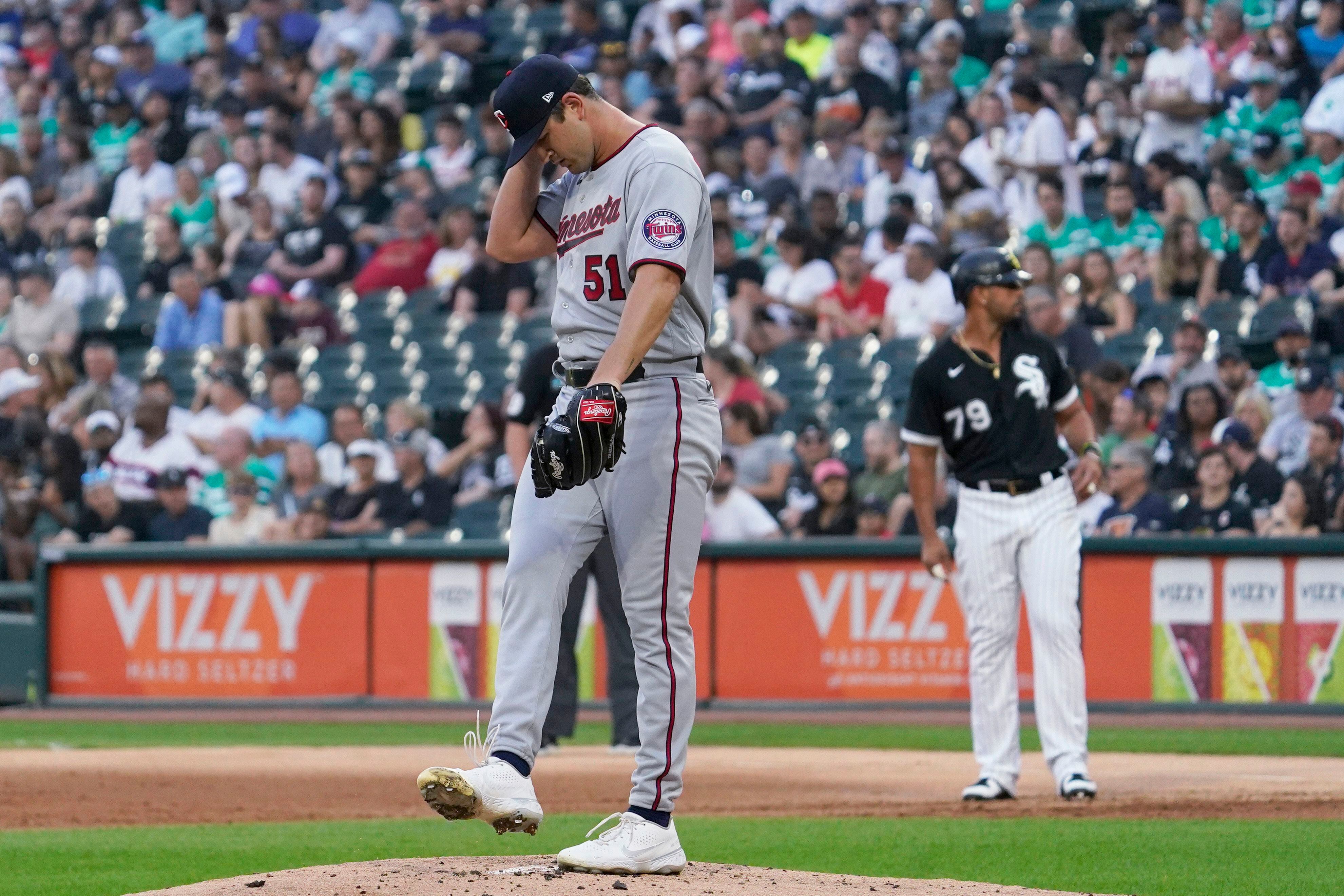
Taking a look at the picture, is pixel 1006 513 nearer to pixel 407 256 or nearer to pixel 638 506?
pixel 638 506

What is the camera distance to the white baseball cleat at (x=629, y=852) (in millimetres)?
4625

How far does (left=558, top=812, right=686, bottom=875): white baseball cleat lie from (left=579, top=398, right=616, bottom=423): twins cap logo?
38.7 inches

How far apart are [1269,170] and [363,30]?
1025 cm

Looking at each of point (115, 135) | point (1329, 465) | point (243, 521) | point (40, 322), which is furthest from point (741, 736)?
point (115, 135)

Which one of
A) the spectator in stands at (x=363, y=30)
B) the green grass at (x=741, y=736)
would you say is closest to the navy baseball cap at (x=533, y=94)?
the green grass at (x=741, y=736)

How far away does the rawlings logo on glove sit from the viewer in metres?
4.48

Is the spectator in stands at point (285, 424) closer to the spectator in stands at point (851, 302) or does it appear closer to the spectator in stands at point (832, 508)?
the spectator in stands at point (851, 302)

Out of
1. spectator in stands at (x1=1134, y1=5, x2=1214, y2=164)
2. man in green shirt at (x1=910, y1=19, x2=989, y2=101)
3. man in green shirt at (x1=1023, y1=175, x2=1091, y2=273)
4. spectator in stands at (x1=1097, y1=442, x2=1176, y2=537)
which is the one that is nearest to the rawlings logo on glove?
spectator in stands at (x1=1097, y1=442, x2=1176, y2=537)

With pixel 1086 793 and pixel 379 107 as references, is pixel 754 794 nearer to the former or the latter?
pixel 1086 793

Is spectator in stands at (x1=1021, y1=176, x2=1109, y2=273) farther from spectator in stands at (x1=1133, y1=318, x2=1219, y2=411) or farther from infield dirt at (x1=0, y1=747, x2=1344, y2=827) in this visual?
infield dirt at (x1=0, y1=747, x2=1344, y2=827)

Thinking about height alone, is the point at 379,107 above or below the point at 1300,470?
above

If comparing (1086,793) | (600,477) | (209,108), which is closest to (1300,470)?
(1086,793)

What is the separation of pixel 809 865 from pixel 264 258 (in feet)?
44.7

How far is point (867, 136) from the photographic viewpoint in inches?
630
